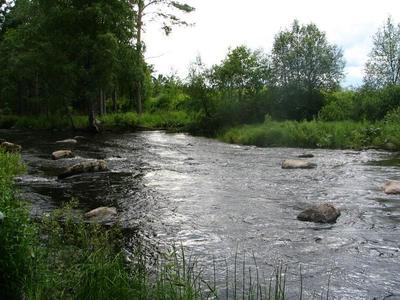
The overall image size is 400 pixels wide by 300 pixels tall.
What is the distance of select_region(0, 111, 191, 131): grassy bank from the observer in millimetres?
42834

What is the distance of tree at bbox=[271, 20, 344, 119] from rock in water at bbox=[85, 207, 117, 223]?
2827 cm

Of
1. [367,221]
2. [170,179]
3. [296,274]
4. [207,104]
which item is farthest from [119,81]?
[296,274]

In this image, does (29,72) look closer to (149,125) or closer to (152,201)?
(149,125)

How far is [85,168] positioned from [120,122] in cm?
2551

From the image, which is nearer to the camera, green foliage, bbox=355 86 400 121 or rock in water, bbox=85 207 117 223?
rock in water, bbox=85 207 117 223

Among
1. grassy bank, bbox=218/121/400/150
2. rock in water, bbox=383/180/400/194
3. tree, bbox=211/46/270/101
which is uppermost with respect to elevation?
tree, bbox=211/46/270/101

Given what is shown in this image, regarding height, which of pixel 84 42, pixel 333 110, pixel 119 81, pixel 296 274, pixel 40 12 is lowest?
pixel 296 274

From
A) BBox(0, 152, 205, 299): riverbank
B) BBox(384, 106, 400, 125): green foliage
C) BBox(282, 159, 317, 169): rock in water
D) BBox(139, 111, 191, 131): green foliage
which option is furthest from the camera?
BBox(139, 111, 191, 131): green foliage

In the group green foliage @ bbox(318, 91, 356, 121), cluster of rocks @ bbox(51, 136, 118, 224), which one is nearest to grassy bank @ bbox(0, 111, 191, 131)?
cluster of rocks @ bbox(51, 136, 118, 224)

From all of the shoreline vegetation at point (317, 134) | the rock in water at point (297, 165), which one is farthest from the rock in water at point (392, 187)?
the shoreline vegetation at point (317, 134)

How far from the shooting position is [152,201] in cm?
1400

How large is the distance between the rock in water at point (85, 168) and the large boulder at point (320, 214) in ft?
31.1

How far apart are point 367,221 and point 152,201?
5992 millimetres

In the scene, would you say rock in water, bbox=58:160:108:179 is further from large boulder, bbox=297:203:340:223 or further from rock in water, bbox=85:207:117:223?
large boulder, bbox=297:203:340:223
